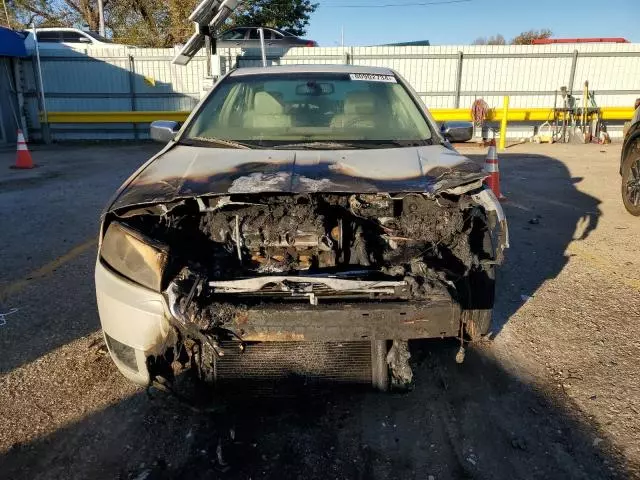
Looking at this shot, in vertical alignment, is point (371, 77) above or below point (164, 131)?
above

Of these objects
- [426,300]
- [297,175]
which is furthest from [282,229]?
[426,300]

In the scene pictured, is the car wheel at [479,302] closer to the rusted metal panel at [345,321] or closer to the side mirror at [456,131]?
the rusted metal panel at [345,321]

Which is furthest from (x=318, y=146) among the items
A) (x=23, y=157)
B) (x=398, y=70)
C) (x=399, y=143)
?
(x=398, y=70)

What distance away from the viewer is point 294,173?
2914 millimetres

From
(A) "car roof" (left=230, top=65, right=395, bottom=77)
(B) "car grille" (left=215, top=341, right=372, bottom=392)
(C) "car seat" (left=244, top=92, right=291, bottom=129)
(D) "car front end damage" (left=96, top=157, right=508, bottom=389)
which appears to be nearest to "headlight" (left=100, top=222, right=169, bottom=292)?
(D) "car front end damage" (left=96, top=157, right=508, bottom=389)

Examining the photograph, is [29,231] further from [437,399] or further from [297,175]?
[437,399]

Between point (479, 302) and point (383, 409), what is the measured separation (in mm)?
802

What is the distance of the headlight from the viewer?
2543 millimetres

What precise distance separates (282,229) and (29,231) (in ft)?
15.4

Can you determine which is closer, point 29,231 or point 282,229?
point 282,229

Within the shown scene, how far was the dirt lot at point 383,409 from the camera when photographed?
8.08ft

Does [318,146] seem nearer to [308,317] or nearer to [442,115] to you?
[308,317]

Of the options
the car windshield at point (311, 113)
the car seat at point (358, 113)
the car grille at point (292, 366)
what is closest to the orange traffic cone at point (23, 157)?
the car windshield at point (311, 113)

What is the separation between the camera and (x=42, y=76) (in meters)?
15.4
